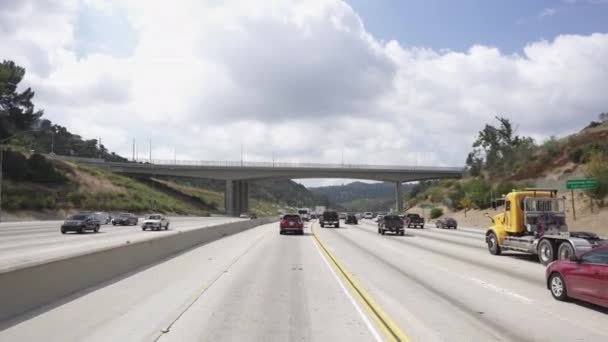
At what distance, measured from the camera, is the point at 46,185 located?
3250 inches

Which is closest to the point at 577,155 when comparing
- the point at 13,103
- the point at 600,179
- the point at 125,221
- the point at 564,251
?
the point at 600,179

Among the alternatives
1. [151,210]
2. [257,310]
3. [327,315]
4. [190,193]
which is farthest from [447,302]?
[190,193]

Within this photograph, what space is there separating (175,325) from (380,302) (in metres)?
4.25

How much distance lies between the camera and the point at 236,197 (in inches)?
4446

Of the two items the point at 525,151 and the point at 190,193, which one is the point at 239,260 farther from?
the point at 190,193

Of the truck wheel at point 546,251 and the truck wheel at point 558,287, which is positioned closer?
the truck wheel at point 558,287

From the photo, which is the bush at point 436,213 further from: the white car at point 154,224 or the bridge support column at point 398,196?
the white car at point 154,224

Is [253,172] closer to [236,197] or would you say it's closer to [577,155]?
[236,197]

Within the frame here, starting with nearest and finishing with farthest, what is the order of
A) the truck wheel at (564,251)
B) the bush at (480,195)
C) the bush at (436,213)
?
the truck wheel at (564,251), the bush at (480,195), the bush at (436,213)

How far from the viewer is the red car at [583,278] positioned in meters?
10.1

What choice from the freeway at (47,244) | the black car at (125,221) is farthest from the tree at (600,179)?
the black car at (125,221)

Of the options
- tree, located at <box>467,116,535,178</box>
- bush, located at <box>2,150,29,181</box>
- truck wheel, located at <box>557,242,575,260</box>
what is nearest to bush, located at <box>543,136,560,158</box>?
tree, located at <box>467,116,535,178</box>

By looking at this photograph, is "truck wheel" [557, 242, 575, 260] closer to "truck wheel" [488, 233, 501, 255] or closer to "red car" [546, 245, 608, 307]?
"truck wheel" [488, 233, 501, 255]

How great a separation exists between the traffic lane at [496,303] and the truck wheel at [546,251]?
704 mm
